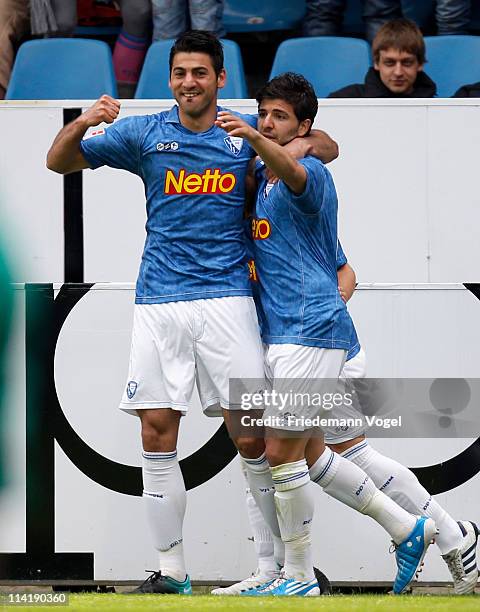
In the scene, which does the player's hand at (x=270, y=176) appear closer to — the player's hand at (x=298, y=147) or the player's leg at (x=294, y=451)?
the player's hand at (x=298, y=147)

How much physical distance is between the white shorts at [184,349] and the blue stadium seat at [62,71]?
252 centimetres

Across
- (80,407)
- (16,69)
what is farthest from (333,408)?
(16,69)

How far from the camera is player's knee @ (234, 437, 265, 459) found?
14.8ft

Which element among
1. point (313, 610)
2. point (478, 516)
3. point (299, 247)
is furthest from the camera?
point (478, 516)

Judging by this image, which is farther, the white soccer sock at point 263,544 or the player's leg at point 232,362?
the white soccer sock at point 263,544

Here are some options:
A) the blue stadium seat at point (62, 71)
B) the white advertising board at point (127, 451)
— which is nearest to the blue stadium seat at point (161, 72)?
the blue stadium seat at point (62, 71)

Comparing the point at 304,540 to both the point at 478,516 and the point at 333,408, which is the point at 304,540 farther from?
the point at 478,516

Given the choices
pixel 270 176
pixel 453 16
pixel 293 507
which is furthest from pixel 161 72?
pixel 293 507

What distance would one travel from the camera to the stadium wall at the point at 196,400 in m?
5.20

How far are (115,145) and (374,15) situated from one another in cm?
303

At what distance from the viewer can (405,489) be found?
4.73 m

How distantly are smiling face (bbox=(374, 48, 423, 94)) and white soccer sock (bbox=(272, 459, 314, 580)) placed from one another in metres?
2.40

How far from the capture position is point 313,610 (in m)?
3.62

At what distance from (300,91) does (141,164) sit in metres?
0.63
